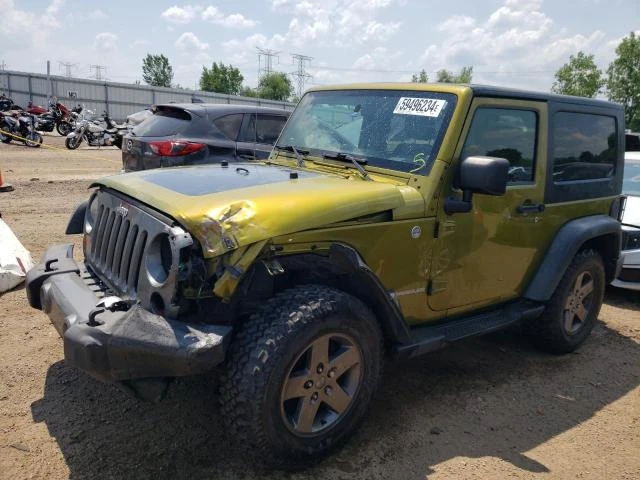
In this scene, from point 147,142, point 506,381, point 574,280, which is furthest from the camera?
point 147,142

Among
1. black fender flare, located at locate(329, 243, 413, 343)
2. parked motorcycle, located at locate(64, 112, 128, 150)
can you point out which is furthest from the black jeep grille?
parked motorcycle, located at locate(64, 112, 128, 150)

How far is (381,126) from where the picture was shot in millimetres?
3713

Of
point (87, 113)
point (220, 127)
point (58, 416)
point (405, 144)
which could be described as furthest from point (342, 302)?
point (87, 113)

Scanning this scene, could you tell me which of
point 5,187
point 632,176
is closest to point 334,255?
point 632,176

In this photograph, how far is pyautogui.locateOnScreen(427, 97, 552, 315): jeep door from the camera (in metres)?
3.46

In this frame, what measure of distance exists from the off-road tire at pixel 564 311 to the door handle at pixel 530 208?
2.22 ft

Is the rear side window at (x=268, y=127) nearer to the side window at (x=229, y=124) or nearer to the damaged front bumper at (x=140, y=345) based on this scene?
the side window at (x=229, y=124)

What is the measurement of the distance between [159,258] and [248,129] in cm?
561

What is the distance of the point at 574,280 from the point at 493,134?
1.50m

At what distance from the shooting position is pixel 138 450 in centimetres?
300

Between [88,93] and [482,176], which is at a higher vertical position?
[88,93]

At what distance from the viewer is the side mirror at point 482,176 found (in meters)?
3.10

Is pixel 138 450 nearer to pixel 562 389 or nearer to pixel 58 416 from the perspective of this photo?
pixel 58 416

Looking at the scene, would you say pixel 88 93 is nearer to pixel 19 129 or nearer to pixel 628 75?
pixel 19 129
